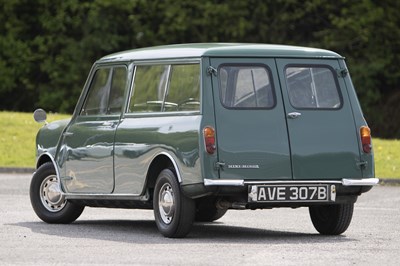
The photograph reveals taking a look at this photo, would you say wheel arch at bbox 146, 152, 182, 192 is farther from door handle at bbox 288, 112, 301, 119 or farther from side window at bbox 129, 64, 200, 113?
door handle at bbox 288, 112, 301, 119

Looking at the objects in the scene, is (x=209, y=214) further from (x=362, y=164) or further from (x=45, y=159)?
(x=362, y=164)

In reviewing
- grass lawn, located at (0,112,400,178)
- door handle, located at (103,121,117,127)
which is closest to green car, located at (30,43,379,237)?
door handle, located at (103,121,117,127)

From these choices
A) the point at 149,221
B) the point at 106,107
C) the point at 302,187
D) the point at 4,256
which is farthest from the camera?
the point at 149,221

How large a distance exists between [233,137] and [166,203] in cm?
91

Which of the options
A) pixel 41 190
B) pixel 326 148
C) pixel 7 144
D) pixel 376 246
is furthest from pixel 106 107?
pixel 7 144

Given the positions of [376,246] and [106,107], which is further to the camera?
[106,107]

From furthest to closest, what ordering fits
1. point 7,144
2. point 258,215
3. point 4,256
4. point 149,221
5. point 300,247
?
point 7,144, point 258,215, point 149,221, point 300,247, point 4,256

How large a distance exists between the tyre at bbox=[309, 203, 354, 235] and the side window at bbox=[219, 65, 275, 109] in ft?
4.19

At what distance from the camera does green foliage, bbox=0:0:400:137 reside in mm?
46031

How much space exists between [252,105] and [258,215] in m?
3.59

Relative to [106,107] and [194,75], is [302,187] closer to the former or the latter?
[194,75]

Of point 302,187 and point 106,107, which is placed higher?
point 106,107

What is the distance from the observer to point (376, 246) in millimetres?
12195

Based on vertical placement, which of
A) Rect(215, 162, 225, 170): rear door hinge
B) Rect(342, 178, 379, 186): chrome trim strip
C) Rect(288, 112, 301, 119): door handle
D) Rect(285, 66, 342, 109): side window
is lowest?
Rect(342, 178, 379, 186): chrome trim strip
